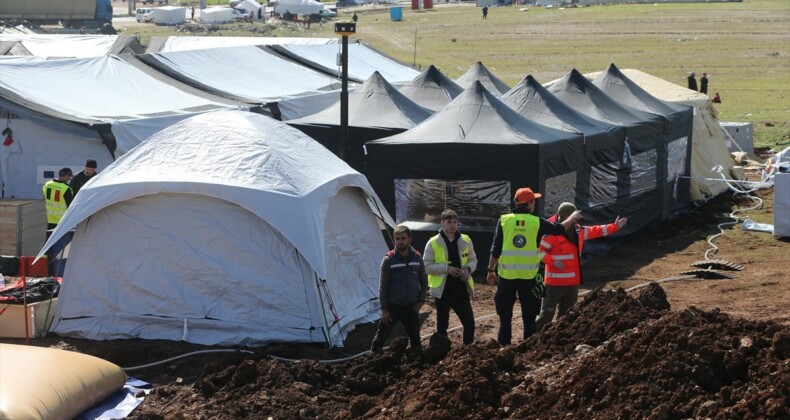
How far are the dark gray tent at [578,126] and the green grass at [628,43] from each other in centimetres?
1330

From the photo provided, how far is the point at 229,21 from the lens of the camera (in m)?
87.1

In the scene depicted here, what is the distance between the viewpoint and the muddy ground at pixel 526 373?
7.86m

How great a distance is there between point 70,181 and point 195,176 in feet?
14.0

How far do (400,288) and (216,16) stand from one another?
7849cm

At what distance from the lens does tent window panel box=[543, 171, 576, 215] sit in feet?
53.6

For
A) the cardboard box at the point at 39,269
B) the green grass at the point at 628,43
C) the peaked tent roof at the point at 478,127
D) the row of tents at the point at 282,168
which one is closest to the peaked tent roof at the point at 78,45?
the row of tents at the point at 282,168

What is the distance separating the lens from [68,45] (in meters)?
31.7

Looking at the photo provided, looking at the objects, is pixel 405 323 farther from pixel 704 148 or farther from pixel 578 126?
pixel 704 148

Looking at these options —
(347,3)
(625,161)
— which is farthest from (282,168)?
(347,3)

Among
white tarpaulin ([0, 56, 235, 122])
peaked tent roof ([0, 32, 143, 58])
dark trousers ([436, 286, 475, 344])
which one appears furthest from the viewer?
peaked tent roof ([0, 32, 143, 58])

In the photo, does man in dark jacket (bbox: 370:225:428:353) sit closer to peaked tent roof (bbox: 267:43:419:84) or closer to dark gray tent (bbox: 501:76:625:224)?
dark gray tent (bbox: 501:76:625:224)

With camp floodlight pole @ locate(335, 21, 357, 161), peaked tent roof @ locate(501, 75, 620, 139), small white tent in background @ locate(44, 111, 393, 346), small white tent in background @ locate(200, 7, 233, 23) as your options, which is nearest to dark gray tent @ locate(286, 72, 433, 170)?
camp floodlight pole @ locate(335, 21, 357, 161)

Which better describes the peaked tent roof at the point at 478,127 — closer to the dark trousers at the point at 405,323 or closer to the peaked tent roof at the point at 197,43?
the dark trousers at the point at 405,323

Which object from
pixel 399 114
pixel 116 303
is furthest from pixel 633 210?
pixel 116 303
